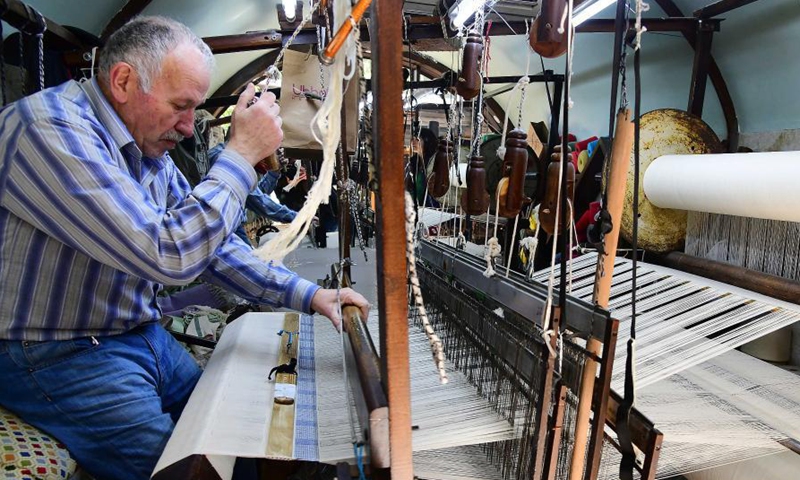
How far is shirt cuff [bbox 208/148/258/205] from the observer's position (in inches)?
40.4

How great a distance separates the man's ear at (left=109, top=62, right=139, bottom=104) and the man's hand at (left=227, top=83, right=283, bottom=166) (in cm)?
26

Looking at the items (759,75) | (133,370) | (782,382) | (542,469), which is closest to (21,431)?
(133,370)

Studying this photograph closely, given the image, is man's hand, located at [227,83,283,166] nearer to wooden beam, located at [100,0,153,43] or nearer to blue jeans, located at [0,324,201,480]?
blue jeans, located at [0,324,201,480]

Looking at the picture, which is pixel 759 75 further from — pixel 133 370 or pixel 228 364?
pixel 133 370

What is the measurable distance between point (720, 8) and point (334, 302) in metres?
2.89

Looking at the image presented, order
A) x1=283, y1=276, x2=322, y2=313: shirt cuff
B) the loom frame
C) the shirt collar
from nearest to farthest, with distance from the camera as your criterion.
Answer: the loom frame, the shirt collar, x1=283, y1=276, x2=322, y2=313: shirt cuff

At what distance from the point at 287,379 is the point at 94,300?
482 millimetres

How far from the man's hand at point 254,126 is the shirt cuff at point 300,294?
51 centimetres

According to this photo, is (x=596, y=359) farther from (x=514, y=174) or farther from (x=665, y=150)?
(x=665, y=150)

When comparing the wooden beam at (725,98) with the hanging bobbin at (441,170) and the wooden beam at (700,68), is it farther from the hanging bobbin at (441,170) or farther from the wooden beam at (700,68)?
the hanging bobbin at (441,170)

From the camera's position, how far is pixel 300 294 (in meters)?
1.46

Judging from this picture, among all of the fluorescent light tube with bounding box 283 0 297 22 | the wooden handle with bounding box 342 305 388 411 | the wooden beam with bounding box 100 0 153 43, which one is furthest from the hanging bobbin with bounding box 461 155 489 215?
the wooden beam with bounding box 100 0 153 43

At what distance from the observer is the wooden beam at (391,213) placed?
1.99ft

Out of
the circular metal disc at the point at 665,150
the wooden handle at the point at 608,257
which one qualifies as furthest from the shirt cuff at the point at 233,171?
the circular metal disc at the point at 665,150
